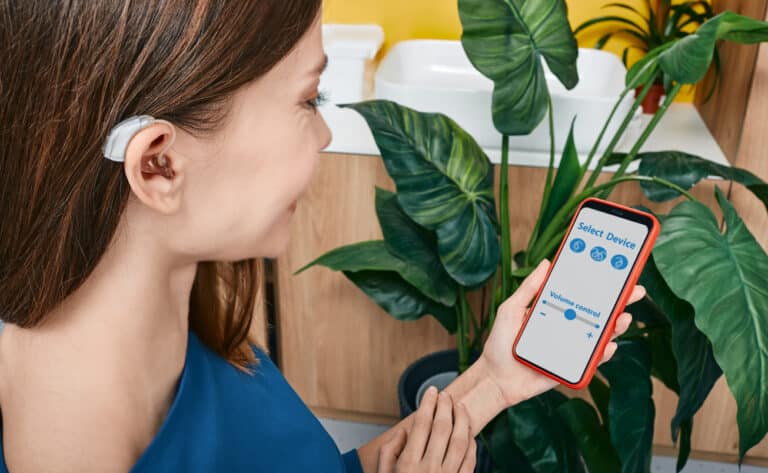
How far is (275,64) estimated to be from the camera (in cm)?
59

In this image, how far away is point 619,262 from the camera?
2.74ft

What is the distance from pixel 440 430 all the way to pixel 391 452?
7 centimetres

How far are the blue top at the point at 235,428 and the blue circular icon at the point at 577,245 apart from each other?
0.38 metres

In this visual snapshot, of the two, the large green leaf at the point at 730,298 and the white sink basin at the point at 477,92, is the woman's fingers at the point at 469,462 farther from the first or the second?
the white sink basin at the point at 477,92

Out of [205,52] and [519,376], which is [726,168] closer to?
[519,376]

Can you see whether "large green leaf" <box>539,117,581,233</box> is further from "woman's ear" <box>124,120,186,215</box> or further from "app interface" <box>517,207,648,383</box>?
"woman's ear" <box>124,120,186,215</box>

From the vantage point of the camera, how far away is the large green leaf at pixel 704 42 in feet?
3.23

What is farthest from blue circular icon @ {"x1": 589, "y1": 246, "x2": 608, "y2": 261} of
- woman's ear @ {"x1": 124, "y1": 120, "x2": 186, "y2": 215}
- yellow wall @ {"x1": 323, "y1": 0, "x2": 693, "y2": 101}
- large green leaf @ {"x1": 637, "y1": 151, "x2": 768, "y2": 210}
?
yellow wall @ {"x1": 323, "y1": 0, "x2": 693, "y2": 101}

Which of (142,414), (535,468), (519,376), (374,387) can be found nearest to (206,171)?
(142,414)

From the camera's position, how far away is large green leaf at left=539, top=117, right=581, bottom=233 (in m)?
1.16

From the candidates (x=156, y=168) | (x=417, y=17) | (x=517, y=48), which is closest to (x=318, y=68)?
(x=156, y=168)

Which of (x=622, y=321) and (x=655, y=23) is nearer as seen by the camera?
(x=622, y=321)

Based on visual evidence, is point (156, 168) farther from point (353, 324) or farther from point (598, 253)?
point (353, 324)

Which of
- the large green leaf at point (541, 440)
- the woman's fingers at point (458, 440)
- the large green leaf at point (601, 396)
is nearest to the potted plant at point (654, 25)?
the large green leaf at point (601, 396)
